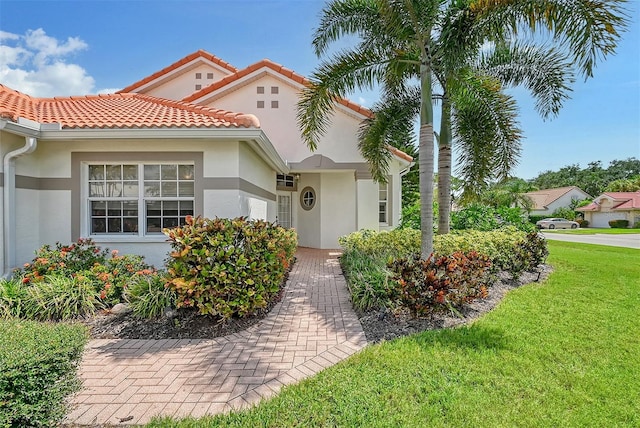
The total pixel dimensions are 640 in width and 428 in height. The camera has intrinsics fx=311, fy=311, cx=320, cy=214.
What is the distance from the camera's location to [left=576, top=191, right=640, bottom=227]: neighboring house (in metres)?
45.5

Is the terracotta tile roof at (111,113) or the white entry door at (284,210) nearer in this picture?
the terracotta tile roof at (111,113)

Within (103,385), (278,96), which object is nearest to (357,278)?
(103,385)

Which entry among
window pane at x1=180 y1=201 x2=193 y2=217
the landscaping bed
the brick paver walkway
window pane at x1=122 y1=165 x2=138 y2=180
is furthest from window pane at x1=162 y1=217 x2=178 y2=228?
the landscaping bed

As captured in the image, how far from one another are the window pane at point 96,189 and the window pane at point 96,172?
0.53 feet

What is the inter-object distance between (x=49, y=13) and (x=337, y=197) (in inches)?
490

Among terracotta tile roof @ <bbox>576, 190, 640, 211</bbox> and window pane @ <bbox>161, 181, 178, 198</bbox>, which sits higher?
terracotta tile roof @ <bbox>576, 190, 640, 211</bbox>

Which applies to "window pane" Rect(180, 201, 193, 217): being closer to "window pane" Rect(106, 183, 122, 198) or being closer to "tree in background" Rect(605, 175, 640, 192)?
"window pane" Rect(106, 183, 122, 198)

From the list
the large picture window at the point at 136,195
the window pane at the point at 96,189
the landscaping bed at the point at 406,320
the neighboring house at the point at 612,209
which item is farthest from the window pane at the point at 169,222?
the neighboring house at the point at 612,209

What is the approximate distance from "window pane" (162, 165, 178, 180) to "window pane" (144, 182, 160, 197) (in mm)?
299

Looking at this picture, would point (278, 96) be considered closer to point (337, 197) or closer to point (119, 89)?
point (337, 197)

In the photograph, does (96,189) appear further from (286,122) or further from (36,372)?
(286,122)

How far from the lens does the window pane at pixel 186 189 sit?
26.6 feet

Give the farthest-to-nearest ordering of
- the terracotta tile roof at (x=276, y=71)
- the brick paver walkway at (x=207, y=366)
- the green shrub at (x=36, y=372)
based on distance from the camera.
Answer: the terracotta tile roof at (x=276, y=71), the brick paver walkway at (x=207, y=366), the green shrub at (x=36, y=372)

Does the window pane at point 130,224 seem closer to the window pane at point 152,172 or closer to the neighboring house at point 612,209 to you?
the window pane at point 152,172
